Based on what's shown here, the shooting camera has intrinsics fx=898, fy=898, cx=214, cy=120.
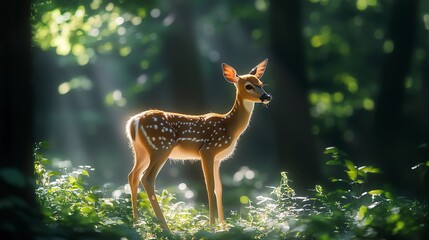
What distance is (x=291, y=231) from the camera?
552 cm

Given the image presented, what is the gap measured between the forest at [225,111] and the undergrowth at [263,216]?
2 centimetres

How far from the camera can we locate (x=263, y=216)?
7.23 m

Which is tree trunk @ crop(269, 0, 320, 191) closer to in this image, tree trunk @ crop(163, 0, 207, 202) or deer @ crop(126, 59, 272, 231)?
tree trunk @ crop(163, 0, 207, 202)

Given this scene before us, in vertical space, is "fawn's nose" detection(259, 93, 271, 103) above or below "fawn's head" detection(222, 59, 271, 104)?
below

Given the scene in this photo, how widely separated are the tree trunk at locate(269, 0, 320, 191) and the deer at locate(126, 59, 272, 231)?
19.5 feet

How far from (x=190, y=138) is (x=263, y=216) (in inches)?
39.6

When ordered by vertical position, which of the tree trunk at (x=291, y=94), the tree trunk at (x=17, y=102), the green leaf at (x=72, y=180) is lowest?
the tree trunk at (x=17, y=102)

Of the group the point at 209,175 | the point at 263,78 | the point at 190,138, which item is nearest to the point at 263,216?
the point at 209,175

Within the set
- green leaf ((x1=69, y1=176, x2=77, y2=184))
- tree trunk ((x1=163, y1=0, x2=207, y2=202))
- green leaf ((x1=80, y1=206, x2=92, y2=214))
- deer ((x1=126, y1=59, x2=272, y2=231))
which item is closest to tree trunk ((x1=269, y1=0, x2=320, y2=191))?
tree trunk ((x1=163, y1=0, x2=207, y2=202))

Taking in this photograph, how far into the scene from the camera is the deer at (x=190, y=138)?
7551 mm

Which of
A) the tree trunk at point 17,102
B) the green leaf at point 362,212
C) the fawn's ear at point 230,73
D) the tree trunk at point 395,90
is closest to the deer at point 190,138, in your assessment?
the fawn's ear at point 230,73

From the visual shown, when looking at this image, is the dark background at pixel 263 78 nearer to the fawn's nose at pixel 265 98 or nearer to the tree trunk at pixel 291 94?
the tree trunk at pixel 291 94

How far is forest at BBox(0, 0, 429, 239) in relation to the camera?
5.42 meters

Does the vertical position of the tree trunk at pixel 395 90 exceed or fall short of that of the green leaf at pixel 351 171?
it exceeds it
